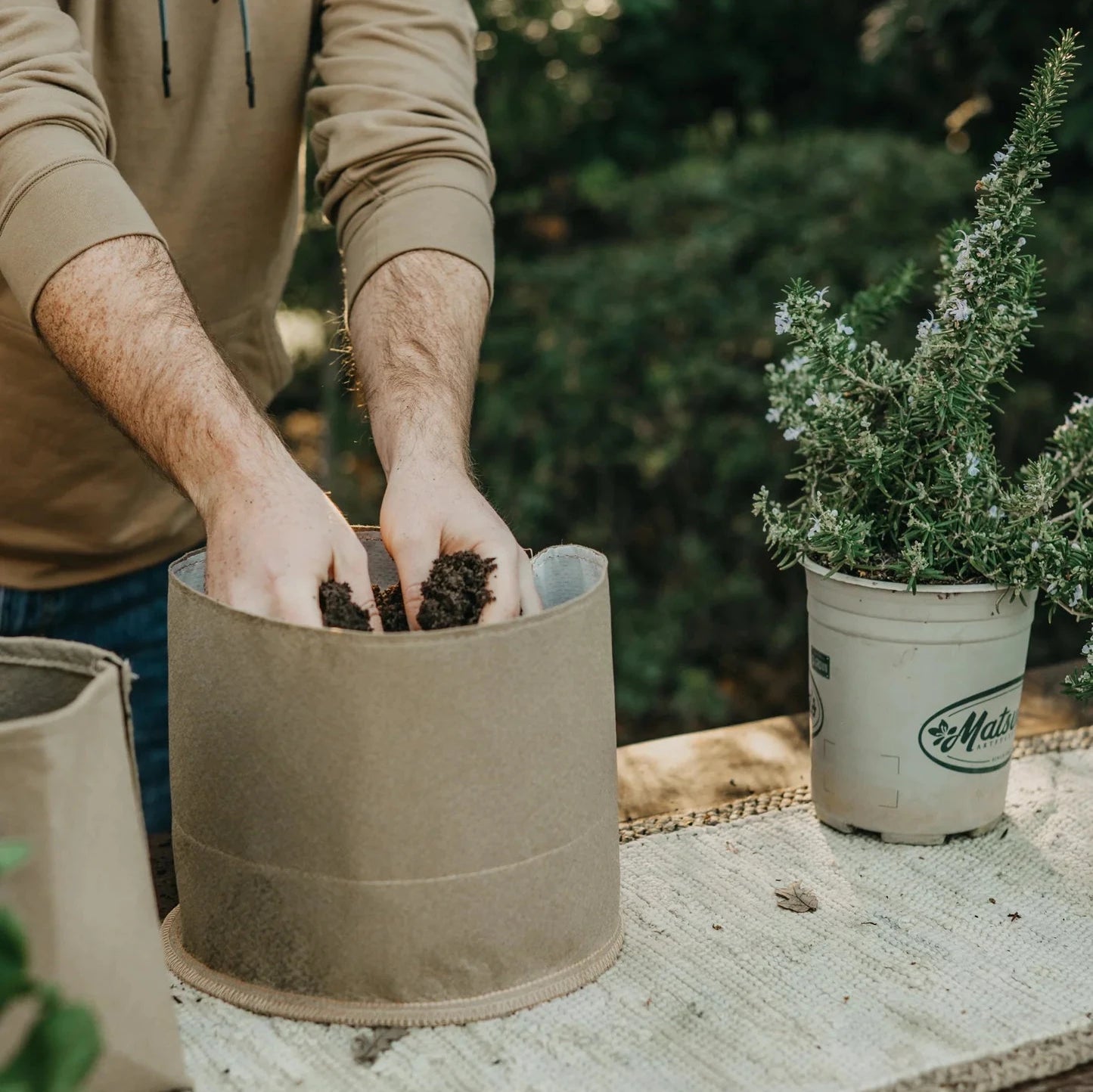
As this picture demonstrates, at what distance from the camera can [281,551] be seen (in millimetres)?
848

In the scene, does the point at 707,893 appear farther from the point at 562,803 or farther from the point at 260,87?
the point at 260,87

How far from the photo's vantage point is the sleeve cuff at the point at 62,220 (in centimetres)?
100

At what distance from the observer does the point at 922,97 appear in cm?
362

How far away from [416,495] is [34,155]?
41 centimetres

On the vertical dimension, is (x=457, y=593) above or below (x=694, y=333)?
above

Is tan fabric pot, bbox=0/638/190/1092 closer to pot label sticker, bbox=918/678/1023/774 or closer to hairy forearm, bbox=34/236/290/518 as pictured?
hairy forearm, bbox=34/236/290/518

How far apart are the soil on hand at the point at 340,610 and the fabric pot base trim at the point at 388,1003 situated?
0.24m

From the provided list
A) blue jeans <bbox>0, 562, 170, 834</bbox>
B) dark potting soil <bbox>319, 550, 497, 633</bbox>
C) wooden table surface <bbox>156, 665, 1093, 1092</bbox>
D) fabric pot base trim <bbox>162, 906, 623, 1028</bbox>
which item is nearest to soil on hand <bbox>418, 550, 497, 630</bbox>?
dark potting soil <bbox>319, 550, 497, 633</bbox>

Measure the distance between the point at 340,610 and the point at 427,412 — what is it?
291 millimetres

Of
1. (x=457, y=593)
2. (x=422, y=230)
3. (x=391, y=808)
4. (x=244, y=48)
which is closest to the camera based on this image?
(x=391, y=808)

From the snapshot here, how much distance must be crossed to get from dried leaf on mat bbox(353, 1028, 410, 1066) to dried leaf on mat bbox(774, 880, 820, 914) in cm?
32

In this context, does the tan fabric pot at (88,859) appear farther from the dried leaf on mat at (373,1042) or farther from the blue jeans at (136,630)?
the blue jeans at (136,630)

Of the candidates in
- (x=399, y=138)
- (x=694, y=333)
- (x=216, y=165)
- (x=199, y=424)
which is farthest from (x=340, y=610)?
(x=694, y=333)

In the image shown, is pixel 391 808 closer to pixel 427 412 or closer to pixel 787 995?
pixel 787 995
